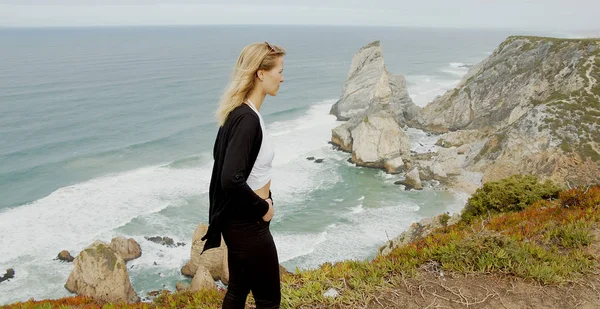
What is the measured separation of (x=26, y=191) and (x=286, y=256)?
25661 millimetres

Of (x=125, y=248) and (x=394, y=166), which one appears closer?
(x=125, y=248)

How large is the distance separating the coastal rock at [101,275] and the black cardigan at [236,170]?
2141cm

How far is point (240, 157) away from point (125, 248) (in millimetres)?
26651

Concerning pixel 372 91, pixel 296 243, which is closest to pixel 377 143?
pixel 372 91

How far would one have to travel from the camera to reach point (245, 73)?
3.17 m

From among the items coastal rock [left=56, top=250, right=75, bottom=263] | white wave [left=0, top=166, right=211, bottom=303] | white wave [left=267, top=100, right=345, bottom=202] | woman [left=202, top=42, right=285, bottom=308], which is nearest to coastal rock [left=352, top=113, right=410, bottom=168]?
white wave [left=267, top=100, right=345, bottom=202]

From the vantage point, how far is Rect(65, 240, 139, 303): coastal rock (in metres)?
21.8

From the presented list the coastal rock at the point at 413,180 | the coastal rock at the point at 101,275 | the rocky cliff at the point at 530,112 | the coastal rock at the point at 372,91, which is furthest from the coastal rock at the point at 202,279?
the coastal rock at the point at 372,91

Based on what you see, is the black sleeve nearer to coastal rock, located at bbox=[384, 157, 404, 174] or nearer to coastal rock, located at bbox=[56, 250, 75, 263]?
coastal rock, located at bbox=[56, 250, 75, 263]

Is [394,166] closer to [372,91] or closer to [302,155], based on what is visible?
[302,155]

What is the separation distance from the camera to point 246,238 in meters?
3.24

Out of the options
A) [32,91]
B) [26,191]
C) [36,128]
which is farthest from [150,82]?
[26,191]

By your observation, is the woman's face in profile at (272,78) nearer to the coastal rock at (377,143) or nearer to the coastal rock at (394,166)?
the coastal rock at (394,166)

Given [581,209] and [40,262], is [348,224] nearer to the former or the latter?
[40,262]
